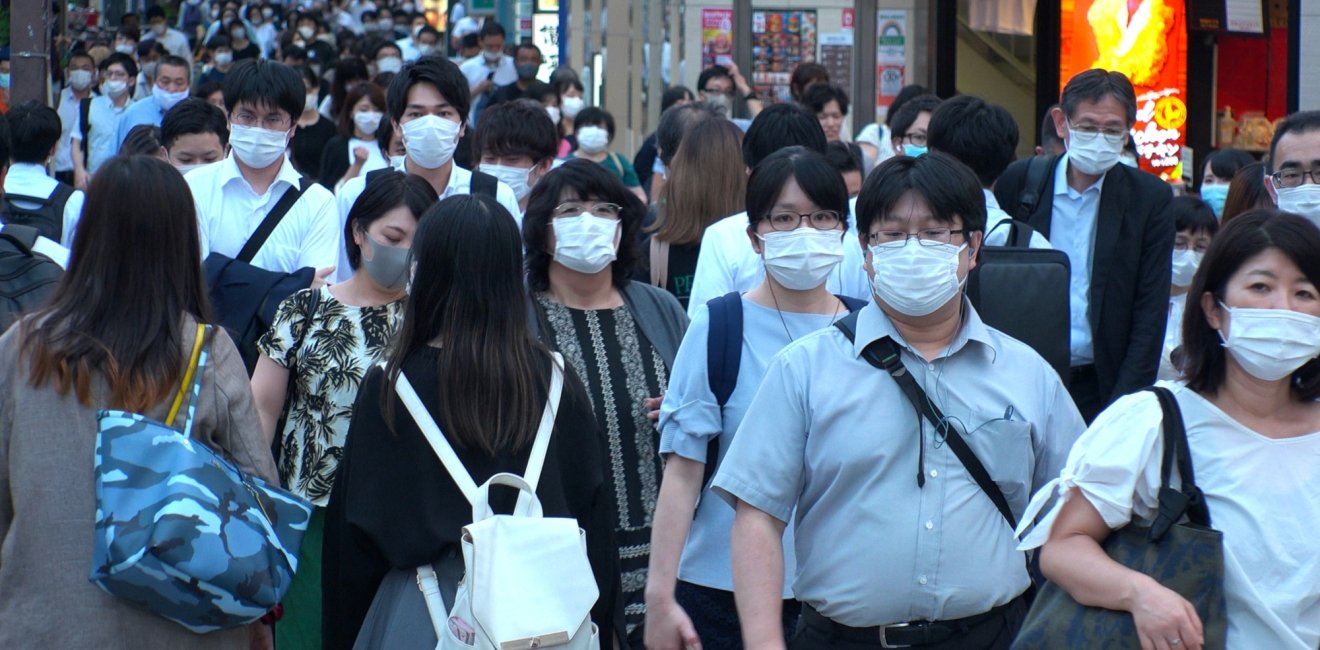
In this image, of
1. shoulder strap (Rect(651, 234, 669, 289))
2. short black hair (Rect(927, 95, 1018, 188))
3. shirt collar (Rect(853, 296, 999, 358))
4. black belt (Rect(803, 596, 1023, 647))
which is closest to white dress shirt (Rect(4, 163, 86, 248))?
shoulder strap (Rect(651, 234, 669, 289))

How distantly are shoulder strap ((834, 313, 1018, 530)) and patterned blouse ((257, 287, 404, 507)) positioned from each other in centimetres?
169

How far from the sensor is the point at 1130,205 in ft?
20.0

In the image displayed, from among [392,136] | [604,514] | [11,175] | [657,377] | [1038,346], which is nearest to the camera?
[604,514]

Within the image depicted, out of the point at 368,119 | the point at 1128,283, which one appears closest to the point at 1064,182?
the point at 1128,283

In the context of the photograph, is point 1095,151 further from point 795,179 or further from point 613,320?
point 613,320

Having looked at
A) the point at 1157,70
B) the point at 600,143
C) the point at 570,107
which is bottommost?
the point at 600,143

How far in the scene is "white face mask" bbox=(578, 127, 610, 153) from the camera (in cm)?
1105

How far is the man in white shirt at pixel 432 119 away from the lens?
21.5 feet

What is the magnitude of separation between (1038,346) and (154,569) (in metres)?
2.73

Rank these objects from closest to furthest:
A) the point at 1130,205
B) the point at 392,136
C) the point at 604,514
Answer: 1. the point at 604,514
2. the point at 1130,205
3. the point at 392,136

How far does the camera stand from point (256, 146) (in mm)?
6246

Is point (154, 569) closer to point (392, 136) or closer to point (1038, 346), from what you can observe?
point (1038, 346)

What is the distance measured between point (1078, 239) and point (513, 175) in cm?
242

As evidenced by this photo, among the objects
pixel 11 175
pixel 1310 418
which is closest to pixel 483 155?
pixel 11 175
